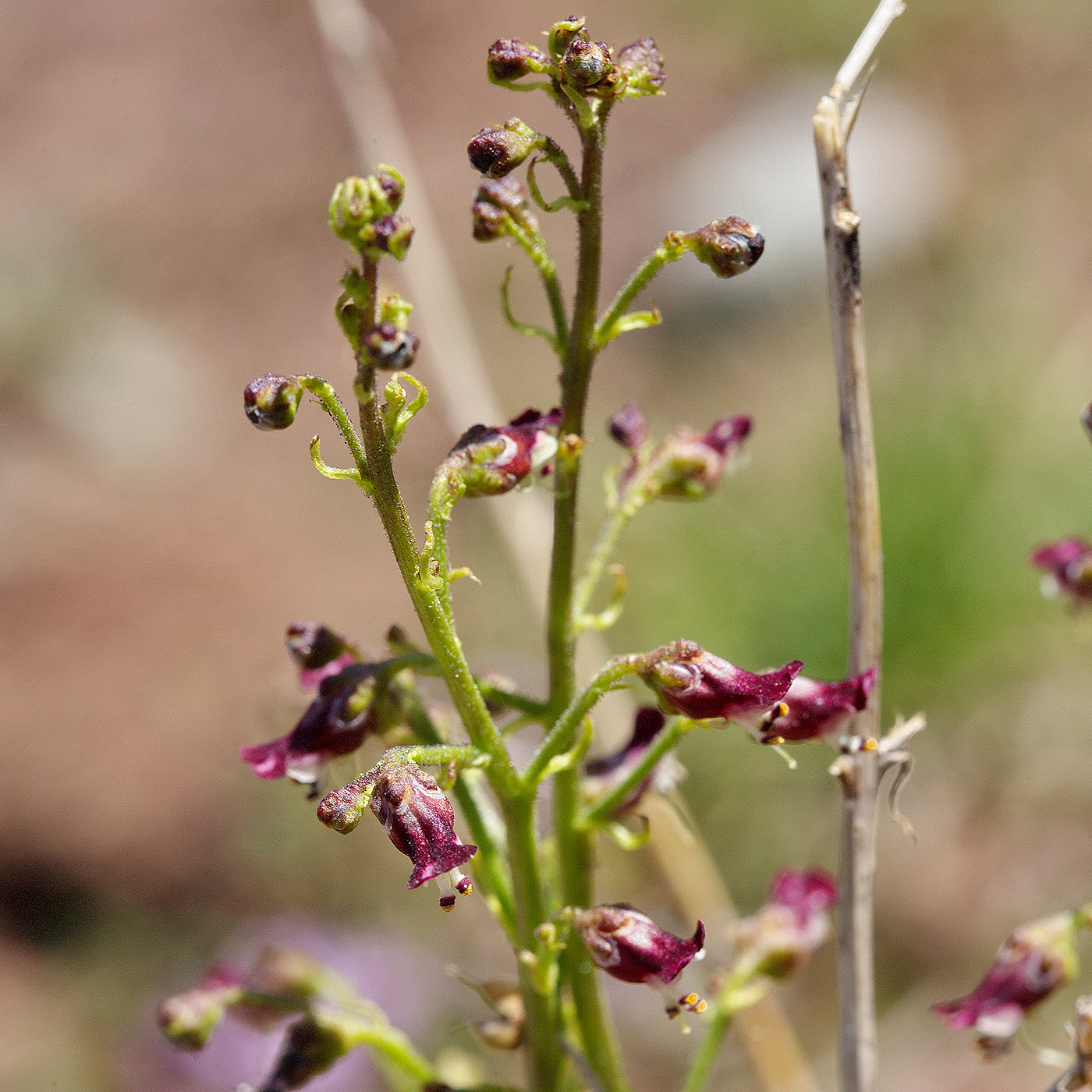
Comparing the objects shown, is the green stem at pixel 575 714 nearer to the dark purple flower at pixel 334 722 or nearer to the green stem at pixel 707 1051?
the dark purple flower at pixel 334 722

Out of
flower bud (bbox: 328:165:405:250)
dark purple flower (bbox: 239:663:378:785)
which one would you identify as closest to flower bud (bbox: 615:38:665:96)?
flower bud (bbox: 328:165:405:250)

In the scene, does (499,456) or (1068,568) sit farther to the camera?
(1068,568)

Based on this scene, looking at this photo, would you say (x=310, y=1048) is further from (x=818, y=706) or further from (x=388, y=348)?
(x=388, y=348)

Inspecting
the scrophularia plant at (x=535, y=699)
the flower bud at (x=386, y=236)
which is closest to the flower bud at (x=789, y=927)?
the scrophularia plant at (x=535, y=699)

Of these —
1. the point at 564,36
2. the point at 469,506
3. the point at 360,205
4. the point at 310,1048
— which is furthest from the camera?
the point at 469,506

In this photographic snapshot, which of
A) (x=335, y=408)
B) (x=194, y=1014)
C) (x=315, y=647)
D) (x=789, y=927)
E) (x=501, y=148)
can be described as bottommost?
(x=789, y=927)

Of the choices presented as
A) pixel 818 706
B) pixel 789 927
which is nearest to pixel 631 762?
pixel 818 706

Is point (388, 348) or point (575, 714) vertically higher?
point (388, 348)
